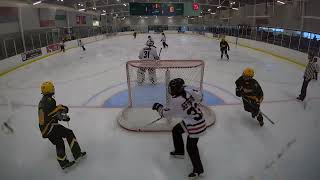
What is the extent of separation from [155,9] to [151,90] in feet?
65.3

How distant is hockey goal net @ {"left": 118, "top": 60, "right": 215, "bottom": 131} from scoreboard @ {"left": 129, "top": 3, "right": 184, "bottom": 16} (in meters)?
18.8

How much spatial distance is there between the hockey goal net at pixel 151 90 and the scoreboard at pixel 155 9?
18783 millimetres

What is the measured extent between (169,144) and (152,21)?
43559mm

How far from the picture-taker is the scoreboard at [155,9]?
80.8 ft

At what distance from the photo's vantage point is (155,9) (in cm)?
2488

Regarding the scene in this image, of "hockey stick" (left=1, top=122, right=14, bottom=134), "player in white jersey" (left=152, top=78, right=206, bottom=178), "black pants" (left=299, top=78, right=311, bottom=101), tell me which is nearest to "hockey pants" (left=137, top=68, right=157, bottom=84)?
"hockey stick" (left=1, top=122, right=14, bottom=134)

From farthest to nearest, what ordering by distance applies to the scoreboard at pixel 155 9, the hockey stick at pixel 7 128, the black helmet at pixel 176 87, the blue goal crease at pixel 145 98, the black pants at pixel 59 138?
the scoreboard at pixel 155 9 < the blue goal crease at pixel 145 98 < the hockey stick at pixel 7 128 < the black pants at pixel 59 138 < the black helmet at pixel 176 87

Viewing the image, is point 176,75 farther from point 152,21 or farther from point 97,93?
point 152,21

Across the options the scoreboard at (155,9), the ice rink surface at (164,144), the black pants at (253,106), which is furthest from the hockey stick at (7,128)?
the scoreboard at (155,9)

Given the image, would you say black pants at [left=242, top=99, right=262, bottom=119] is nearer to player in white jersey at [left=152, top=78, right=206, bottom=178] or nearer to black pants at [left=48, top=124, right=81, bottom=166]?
player in white jersey at [left=152, top=78, right=206, bottom=178]

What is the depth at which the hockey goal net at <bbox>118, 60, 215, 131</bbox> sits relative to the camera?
4.48 meters

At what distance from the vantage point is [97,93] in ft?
22.0

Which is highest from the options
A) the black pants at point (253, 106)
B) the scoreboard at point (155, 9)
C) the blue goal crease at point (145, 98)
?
the scoreboard at point (155, 9)

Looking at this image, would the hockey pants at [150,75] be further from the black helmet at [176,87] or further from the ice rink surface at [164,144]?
the black helmet at [176,87]
